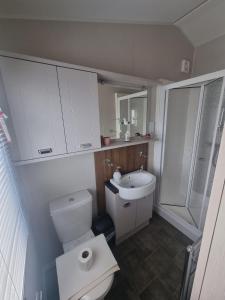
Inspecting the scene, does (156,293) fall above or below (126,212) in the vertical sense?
below

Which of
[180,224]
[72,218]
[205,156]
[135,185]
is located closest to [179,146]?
[205,156]

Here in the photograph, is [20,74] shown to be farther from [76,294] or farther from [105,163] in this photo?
[76,294]

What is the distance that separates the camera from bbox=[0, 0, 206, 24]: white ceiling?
0.96 m

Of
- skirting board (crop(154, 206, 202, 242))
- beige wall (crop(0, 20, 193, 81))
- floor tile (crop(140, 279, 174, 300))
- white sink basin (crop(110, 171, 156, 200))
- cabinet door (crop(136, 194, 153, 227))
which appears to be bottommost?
floor tile (crop(140, 279, 174, 300))

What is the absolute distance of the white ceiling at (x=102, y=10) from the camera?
957 mm

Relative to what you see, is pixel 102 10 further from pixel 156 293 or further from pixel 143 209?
pixel 156 293

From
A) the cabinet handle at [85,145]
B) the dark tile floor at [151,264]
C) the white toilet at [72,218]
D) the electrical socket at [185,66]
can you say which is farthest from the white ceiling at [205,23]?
the dark tile floor at [151,264]

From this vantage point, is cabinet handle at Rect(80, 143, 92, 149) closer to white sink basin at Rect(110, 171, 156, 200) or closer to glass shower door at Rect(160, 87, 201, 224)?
white sink basin at Rect(110, 171, 156, 200)

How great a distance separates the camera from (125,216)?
159 centimetres

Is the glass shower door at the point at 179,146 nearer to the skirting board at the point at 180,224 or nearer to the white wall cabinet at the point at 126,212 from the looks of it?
the skirting board at the point at 180,224

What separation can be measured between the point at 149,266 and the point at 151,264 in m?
0.03

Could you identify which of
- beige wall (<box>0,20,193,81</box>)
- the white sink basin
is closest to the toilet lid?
the white sink basin

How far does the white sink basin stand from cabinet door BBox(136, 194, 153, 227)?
190 mm

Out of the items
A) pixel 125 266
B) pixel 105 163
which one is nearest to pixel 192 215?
pixel 125 266
